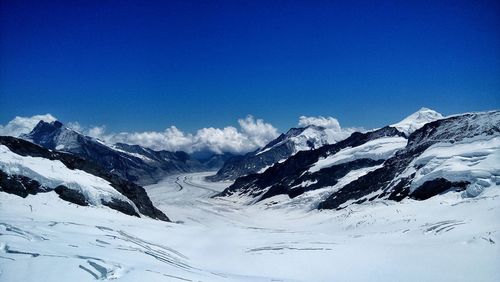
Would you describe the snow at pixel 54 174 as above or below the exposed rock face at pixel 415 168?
below

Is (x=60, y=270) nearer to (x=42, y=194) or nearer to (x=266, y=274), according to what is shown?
(x=266, y=274)

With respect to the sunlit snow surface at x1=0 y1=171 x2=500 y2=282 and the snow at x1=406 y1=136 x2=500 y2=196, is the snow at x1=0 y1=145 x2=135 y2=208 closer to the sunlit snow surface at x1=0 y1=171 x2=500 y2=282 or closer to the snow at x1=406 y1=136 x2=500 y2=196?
the sunlit snow surface at x1=0 y1=171 x2=500 y2=282

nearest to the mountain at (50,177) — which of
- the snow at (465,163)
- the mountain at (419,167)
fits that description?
the mountain at (419,167)

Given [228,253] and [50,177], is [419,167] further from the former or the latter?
[50,177]

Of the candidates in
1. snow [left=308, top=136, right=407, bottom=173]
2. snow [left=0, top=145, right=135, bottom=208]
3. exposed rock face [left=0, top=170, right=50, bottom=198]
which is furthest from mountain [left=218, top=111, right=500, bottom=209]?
exposed rock face [left=0, top=170, right=50, bottom=198]

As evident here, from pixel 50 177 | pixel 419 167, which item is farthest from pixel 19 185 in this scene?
pixel 419 167

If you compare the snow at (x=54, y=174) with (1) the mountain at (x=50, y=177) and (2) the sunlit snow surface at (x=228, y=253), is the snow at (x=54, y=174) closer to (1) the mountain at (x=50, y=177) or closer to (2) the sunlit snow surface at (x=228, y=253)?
(1) the mountain at (x=50, y=177)
